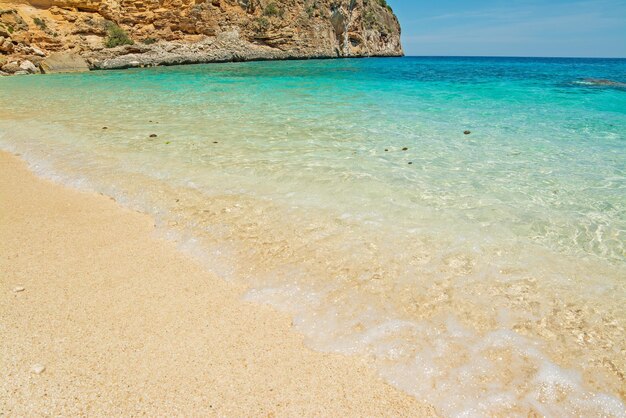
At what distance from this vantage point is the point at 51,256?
10.3 ft

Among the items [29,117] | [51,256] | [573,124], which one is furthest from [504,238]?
[29,117]

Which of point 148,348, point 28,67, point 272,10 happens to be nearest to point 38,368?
point 148,348

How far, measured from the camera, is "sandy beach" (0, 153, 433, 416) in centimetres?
183

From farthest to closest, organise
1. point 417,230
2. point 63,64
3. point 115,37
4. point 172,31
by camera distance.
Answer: point 172,31
point 115,37
point 63,64
point 417,230

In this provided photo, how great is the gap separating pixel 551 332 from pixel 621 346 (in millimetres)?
382

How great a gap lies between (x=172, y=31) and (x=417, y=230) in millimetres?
43257

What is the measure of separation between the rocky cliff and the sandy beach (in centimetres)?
3244

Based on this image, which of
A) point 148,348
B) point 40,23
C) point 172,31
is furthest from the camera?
point 172,31

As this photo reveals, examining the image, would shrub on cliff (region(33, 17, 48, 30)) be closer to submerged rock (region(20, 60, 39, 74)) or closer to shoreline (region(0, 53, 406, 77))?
shoreline (region(0, 53, 406, 77))

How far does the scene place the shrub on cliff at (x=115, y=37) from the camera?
3428 cm

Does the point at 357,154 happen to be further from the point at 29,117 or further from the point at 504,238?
the point at 29,117

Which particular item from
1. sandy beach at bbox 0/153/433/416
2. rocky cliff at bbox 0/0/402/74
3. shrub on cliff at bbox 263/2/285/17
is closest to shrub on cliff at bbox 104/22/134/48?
rocky cliff at bbox 0/0/402/74

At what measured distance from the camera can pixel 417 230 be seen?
360cm

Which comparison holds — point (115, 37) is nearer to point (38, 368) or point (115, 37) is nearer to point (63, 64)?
point (63, 64)
